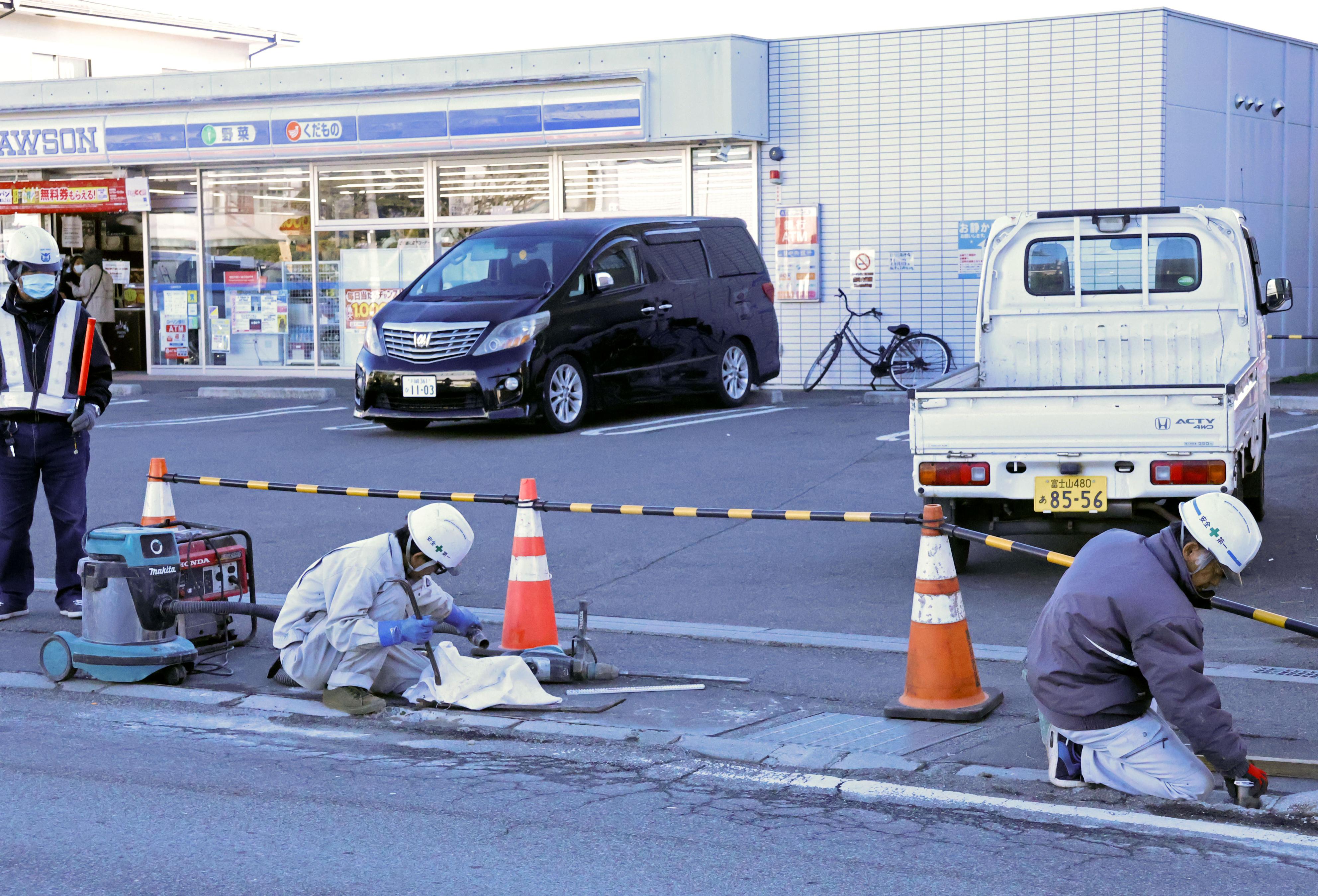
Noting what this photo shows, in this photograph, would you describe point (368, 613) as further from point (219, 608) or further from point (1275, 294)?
point (1275, 294)

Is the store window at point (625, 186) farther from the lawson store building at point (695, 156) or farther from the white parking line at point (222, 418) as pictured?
the white parking line at point (222, 418)

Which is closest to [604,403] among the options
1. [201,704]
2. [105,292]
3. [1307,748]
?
[201,704]

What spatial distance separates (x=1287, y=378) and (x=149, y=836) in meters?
19.3

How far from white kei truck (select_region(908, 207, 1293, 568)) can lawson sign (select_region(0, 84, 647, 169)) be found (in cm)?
1065

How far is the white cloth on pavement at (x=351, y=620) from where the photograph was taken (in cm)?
637

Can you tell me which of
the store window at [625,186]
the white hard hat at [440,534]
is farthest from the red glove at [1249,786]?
the store window at [625,186]

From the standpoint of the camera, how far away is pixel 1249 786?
16.3 ft

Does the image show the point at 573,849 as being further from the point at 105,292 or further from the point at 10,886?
the point at 105,292

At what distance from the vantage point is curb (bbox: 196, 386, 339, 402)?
20.6m

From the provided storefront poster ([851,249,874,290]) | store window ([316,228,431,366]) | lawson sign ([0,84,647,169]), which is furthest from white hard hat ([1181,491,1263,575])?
store window ([316,228,431,366])

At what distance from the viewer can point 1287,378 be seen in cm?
2119

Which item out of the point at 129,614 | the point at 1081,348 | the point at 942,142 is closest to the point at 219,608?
the point at 129,614

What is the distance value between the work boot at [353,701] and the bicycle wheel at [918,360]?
555 inches

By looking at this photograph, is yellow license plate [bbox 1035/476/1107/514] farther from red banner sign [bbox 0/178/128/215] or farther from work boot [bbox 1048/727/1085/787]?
red banner sign [bbox 0/178/128/215]
